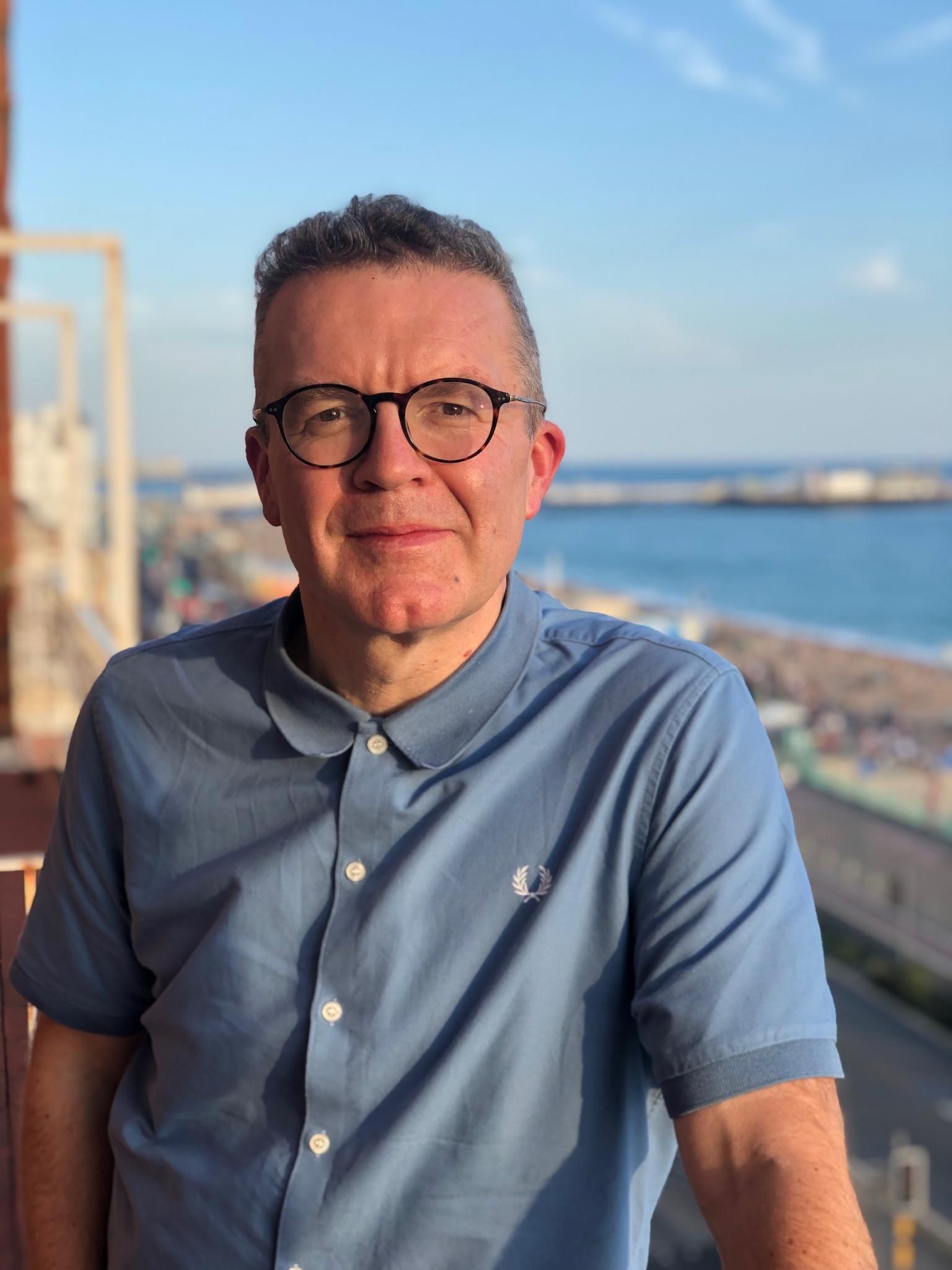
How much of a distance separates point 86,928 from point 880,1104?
1591 cm

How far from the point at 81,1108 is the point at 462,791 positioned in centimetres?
50

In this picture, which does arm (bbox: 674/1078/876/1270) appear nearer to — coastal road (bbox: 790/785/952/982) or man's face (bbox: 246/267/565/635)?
man's face (bbox: 246/267/565/635)

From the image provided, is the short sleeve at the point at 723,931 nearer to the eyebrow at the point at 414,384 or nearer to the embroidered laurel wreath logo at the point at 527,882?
the embroidered laurel wreath logo at the point at 527,882

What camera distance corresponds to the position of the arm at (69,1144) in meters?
1.29

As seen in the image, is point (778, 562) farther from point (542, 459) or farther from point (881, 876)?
point (542, 459)

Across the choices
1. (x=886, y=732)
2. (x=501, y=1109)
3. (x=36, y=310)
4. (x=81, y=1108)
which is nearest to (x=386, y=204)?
(x=501, y=1109)

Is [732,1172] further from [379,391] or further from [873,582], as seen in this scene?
[873,582]

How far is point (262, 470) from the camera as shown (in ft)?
4.26

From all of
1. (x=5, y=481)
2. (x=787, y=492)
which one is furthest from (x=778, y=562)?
(x=5, y=481)

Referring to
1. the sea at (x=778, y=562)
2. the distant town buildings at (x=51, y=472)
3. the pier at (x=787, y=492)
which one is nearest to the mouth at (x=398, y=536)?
the distant town buildings at (x=51, y=472)

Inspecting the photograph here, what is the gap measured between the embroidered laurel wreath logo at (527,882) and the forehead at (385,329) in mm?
402

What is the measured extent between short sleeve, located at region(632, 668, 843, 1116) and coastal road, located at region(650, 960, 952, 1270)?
10.8 meters

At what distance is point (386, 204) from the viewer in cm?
121

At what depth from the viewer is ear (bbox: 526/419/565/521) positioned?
4.20ft
